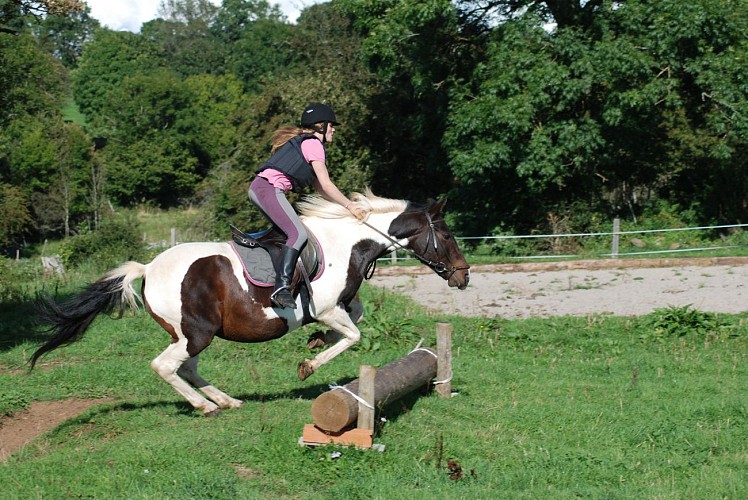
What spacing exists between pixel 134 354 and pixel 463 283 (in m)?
6.34

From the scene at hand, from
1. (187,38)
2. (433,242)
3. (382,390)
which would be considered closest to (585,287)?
(433,242)

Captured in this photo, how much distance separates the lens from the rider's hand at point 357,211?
28.7 feet

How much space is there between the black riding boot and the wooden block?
1.44 m

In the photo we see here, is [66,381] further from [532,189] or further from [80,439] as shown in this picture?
[532,189]

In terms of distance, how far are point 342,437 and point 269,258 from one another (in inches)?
85.4

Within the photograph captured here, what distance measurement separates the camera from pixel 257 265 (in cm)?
834

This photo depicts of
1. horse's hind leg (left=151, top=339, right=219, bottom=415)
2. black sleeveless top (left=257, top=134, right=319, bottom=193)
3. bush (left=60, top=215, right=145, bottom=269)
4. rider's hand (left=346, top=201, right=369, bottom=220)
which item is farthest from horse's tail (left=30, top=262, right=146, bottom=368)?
bush (left=60, top=215, right=145, bottom=269)

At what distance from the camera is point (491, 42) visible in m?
26.6

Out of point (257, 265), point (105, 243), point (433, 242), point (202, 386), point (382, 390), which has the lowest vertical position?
point (105, 243)

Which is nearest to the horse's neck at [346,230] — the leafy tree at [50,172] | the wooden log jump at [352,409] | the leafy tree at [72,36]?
the wooden log jump at [352,409]

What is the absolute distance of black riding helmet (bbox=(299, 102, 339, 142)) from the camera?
331 inches


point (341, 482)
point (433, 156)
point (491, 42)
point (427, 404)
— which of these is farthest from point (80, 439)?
point (433, 156)

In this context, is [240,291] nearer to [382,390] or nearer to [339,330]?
[339,330]

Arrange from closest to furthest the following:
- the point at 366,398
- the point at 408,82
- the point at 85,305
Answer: the point at 366,398 → the point at 85,305 → the point at 408,82
